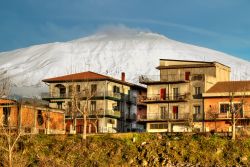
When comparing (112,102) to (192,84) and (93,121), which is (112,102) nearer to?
(93,121)

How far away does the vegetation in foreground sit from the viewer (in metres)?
77.1

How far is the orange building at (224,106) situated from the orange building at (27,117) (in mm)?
22076

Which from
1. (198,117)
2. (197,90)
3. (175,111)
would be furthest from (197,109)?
(175,111)

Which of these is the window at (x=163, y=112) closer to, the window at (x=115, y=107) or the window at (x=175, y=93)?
the window at (x=175, y=93)

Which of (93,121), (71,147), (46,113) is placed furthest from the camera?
(93,121)

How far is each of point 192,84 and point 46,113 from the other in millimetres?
23318

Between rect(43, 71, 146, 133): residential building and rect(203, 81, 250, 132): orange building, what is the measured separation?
17614 mm

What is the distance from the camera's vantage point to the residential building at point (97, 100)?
112 metres

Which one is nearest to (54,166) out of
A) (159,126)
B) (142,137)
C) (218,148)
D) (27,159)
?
(27,159)

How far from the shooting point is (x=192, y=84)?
106 meters

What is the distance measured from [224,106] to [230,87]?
12.5 ft

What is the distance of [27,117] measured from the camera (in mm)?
94312

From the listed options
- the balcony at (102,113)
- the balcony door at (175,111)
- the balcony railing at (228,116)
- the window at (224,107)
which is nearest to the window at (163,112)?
the balcony door at (175,111)

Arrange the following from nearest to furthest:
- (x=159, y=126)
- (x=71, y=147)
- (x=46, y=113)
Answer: (x=71, y=147) → (x=46, y=113) → (x=159, y=126)
